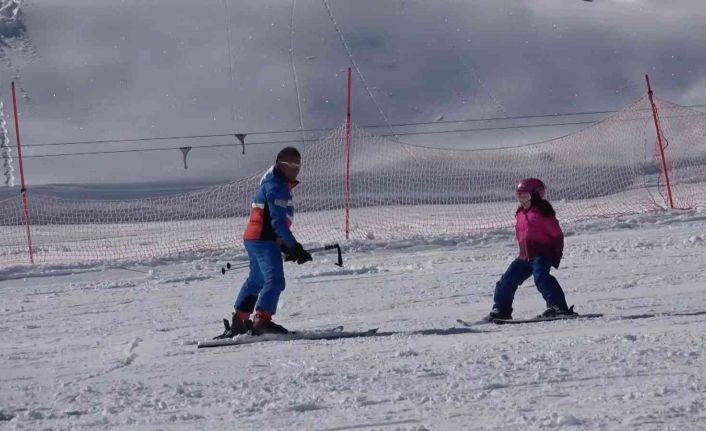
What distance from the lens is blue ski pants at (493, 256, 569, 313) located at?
7.96 meters

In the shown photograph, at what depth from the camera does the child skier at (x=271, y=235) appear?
293 inches

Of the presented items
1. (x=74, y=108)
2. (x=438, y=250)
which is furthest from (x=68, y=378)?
(x=74, y=108)

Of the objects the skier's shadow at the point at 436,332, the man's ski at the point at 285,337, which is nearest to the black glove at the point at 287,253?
the man's ski at the point at 285,337

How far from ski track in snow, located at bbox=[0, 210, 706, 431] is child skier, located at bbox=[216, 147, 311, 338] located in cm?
31

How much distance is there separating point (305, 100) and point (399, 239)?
4461 centimetres

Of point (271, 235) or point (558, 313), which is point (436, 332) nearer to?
point (558, 313)

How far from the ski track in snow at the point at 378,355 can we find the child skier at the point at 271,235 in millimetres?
311

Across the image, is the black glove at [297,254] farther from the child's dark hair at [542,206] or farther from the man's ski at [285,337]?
the child's dark hair at [542,206]

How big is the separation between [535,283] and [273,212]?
6.61ft

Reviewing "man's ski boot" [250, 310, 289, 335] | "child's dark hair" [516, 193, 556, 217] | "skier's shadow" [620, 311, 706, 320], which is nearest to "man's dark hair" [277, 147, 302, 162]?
"man's ski boot" [250, 310, 289, 335]

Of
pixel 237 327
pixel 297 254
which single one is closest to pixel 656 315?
pixel 297 254

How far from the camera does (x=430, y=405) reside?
4984 mm

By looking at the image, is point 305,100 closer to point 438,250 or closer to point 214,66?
point 214,66

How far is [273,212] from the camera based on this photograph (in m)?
7.42
